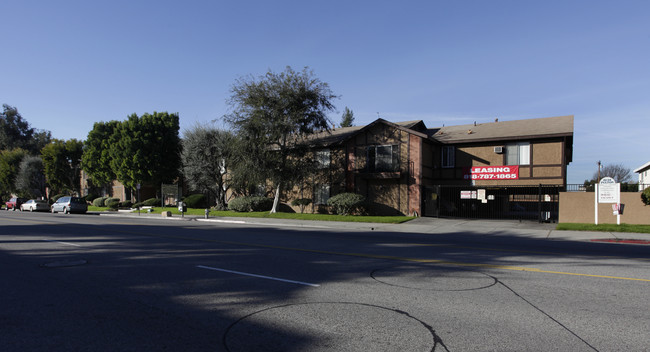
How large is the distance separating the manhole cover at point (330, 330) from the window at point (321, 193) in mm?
24307

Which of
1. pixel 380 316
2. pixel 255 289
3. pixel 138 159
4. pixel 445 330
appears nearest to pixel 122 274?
pixel 255 289

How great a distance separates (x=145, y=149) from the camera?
134 feet

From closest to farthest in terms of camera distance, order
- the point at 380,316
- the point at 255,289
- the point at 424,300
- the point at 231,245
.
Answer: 1. the point at 380,316
2. the point at 424,300
3. the point at 255,289
4. the point at 231,245

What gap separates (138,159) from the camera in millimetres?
39875

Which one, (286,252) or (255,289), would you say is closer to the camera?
(255,289)

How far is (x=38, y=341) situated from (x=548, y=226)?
21138 mm

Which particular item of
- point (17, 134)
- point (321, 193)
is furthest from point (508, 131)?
point (17, 134)

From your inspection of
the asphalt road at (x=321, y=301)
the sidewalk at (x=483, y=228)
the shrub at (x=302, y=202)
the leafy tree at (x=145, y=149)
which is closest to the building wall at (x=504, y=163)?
the sidewalk at (x=483, y=228)

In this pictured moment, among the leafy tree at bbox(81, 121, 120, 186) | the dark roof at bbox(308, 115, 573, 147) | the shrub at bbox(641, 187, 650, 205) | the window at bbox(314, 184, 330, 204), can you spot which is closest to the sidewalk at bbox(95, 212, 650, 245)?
the shrub at bbox(641, 187, 650, 205)

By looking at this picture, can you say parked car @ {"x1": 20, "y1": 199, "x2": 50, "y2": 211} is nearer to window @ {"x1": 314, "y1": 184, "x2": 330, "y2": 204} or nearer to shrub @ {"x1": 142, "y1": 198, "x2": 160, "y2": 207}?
shrub @ {"x1": 142, "y1": 198, "x2": 160, "y2": 207}

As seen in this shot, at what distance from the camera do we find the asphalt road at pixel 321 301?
422 centimetres

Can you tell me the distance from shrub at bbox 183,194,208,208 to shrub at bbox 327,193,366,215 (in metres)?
16.7

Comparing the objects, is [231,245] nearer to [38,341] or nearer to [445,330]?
[38,341]

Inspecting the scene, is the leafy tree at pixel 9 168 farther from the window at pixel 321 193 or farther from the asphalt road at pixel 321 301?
the asphalt road at pixel 321 301
